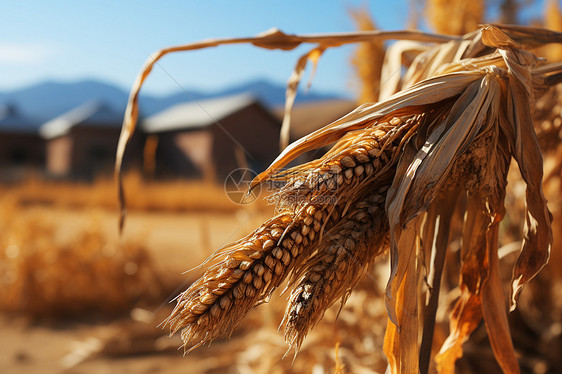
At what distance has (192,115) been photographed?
15461mm

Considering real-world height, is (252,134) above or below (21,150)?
above

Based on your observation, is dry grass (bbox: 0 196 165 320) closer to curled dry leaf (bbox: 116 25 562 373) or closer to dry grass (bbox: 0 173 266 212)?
curled dry leaf (bbox: 116 25 562 373)

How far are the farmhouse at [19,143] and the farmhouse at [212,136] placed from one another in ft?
19.3

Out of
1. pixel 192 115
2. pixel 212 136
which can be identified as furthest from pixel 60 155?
pixel 212 136

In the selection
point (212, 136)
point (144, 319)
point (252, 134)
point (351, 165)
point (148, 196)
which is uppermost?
point (351, 165)

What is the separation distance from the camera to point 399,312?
1.92ft

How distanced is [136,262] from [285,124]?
2.33 meters

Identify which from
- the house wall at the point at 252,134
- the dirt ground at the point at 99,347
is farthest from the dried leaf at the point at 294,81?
the house wall at the point at 252,134

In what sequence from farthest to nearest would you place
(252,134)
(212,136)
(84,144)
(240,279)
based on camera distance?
(84,144) → (252,134) → (212,136) → (240,279)

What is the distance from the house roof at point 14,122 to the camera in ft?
61.0

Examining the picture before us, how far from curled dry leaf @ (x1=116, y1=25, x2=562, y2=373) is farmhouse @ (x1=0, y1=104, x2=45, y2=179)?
19.6 m

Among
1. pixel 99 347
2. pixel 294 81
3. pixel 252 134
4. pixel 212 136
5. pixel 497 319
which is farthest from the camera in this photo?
pixel 252 134

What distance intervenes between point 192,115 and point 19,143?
8.42m

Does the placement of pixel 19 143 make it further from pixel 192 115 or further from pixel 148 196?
pixel 148 196
